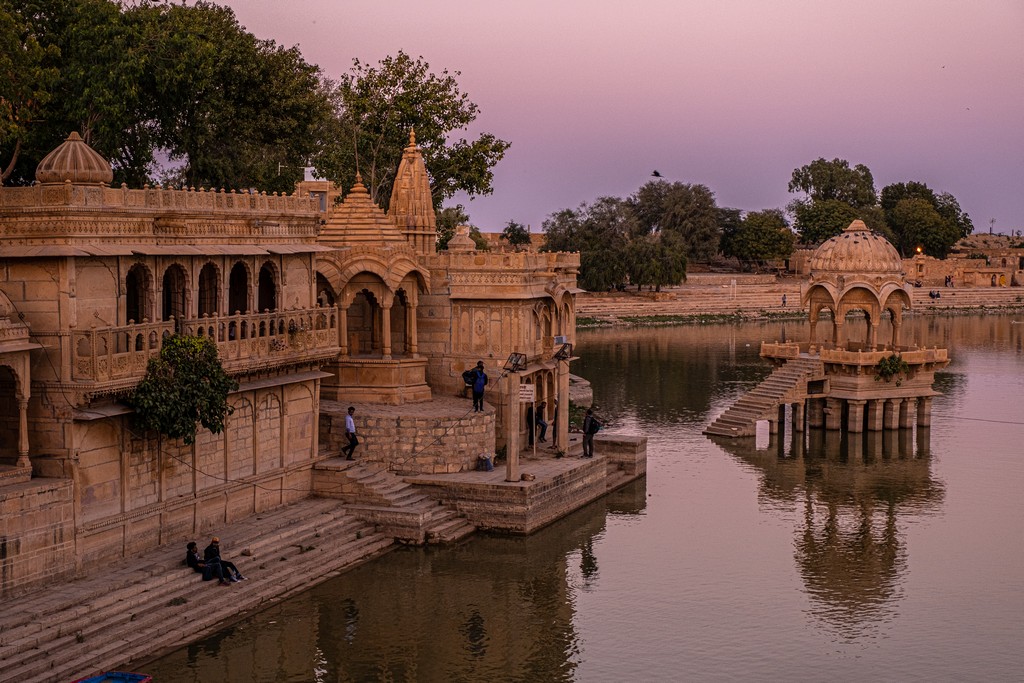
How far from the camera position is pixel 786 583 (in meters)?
23.3

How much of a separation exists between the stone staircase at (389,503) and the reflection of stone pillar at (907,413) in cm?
1805

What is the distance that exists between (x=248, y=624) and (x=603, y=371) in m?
35.1

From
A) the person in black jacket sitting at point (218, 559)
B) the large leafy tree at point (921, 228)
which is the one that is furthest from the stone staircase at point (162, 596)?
the large leafy tree at point (921, 228)

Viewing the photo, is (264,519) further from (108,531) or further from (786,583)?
(786,583)

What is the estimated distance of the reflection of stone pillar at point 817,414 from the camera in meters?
39.1

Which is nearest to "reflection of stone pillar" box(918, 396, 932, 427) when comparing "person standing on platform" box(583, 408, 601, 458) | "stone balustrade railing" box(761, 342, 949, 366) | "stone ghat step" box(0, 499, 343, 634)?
"stone balustrade railing" box(761, 342, 949, 366)

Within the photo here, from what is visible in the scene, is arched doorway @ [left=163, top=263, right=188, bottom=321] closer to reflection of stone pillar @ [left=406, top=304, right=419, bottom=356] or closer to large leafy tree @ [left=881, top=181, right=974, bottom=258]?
reflection of stone pillar @ [left=406, top=304, right=419, bottom=356]

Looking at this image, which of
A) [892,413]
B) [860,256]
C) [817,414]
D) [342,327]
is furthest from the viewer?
[860,256]

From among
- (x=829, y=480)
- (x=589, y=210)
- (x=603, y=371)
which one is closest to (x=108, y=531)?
(x=829, y=480)

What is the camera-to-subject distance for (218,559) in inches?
795

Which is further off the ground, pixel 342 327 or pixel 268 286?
pixel 268 286

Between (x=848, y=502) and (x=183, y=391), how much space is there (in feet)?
50.0

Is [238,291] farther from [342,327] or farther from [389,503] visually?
[389,503]

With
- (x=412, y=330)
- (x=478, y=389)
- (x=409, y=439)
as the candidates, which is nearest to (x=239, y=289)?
(x=409, y=439)
